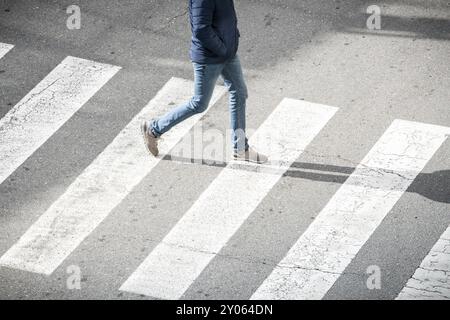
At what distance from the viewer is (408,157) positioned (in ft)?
37.4

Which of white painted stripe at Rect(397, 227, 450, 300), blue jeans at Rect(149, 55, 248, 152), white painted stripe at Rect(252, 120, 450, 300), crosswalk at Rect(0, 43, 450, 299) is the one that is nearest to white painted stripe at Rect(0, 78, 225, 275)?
crosswalk at Rect(0, 43, 450, 299)

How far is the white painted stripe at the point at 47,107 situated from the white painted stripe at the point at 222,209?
2.02 metres

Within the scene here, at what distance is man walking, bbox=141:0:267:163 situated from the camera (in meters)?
10.4

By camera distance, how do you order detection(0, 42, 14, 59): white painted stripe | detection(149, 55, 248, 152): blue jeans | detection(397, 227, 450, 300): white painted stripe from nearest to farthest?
detection(397, 227, 450, 300): white painted stripe, detection(149, 55, 248, 152): blue jeans, detection(0, 42, 14, 59): white painted stripe

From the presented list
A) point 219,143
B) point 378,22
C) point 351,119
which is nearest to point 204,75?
point 219,143

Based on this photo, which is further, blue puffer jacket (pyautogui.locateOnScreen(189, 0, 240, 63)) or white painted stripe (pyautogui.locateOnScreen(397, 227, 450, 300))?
blue puffer jacket (pyautogui.locateOnScreen(189, 0, 240, 63))

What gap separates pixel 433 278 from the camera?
9.96 meters

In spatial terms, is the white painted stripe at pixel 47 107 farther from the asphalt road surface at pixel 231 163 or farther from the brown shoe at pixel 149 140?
the brown shoe at pixel 149 140

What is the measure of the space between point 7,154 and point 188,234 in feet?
7.77

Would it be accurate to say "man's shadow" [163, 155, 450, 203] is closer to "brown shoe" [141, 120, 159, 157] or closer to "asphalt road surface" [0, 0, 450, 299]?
"asphalt road surface" [0, 0, 450, 299]

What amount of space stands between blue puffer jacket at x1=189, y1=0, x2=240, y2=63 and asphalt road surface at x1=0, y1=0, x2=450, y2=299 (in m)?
1.29

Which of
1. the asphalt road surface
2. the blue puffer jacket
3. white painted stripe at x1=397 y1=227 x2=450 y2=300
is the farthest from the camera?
the blue puffer jacket

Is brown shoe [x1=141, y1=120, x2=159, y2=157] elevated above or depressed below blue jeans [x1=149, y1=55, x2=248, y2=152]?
below

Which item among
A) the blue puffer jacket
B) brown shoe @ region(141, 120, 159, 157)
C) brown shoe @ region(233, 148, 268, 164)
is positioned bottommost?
brown shoe @ region(233, 148, 268, 164)
